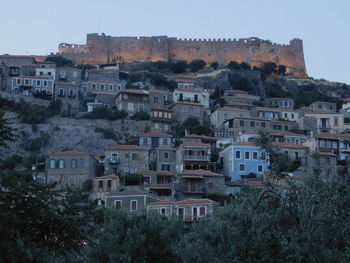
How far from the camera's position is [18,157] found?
2660 inches

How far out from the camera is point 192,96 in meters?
92.4

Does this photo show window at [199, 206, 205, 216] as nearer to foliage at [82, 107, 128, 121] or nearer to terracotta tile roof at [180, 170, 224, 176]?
terracotta tile roof at [180, 170, 224, 176]

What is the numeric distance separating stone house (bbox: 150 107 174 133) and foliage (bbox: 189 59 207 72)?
36.5m

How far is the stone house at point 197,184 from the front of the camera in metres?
61.1

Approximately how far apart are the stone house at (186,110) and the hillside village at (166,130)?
0.40 ft

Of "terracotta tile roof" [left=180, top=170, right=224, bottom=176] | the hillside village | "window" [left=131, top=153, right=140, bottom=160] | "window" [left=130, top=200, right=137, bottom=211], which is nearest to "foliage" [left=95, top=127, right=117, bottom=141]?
the hillside village

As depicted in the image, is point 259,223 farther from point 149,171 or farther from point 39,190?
point 149,171

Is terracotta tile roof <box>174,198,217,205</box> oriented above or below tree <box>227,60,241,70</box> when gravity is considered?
below

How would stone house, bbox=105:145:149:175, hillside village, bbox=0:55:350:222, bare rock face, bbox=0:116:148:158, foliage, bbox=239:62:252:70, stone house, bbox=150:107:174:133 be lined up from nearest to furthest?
1. hillside village, bbox=0:55:350:222
2. stone house, bbox=105:145:149:175
3. bare rock face, bbox=0:116:148:158
4. stone house, bbox=150:107:174:133
5. foliage, bbox=239:62:252:70

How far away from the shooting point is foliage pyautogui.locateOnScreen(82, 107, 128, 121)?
8029cm

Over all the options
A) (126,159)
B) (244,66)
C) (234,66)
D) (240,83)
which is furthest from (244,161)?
(244,66)

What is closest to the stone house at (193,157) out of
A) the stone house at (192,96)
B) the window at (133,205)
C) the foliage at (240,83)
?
the window at (133,205)

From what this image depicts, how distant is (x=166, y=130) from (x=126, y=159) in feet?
48.3

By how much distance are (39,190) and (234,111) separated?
69.0 metres
